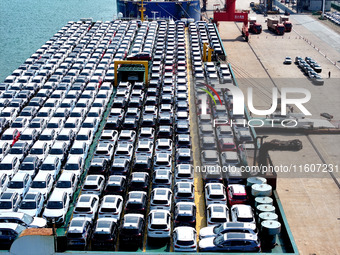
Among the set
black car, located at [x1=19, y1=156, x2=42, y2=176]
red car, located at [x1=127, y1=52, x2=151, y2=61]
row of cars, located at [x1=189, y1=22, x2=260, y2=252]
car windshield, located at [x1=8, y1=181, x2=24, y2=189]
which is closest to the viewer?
row of cars, located at [x1=189, y1=22, x2=260, y2=252]

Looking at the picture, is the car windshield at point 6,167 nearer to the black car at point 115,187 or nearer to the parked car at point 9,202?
the parked car at point 9,202

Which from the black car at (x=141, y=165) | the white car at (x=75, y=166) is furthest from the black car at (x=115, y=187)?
the white car at (x=75, y=166)

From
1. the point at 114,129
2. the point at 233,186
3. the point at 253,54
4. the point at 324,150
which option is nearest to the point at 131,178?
the point at 233,186

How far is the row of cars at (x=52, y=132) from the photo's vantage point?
26.8 metres

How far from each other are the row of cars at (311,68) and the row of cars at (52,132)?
24816mm

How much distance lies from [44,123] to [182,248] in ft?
64.7

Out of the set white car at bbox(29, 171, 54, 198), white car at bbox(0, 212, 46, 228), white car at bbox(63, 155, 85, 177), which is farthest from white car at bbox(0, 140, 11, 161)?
white car at bbox(0, 212, 46, 228)

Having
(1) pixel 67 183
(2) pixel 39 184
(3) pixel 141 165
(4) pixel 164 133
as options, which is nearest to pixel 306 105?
(4) pixel 164 133

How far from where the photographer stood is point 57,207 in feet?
85.7

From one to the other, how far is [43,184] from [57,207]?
285 cm

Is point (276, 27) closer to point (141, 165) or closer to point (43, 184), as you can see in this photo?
point (141, 165)

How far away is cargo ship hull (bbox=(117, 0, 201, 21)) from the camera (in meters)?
91.2

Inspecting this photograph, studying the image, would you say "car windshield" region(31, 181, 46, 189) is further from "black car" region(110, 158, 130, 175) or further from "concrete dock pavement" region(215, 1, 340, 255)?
"concrete dock pavement" region(215, 1, 340, 255)

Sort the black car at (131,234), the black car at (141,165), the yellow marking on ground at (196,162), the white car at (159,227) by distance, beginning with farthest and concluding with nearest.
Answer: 1. the black car at (141,165)
2. the yellow marking on ground at (196,162)
3. the white car at (159,227)
4. the black car at (131,234)
